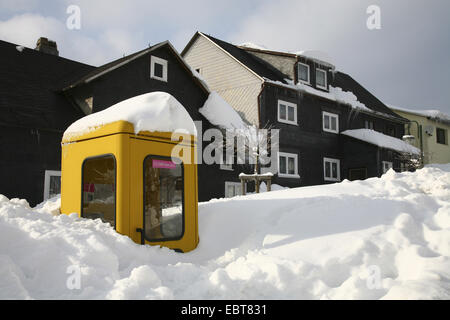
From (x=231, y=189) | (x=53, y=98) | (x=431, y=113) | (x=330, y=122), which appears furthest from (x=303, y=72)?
(x=431, y=113)

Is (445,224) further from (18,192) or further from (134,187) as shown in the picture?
(18,192)

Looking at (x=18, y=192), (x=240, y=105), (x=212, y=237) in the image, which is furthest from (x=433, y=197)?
(x=240, y=105)

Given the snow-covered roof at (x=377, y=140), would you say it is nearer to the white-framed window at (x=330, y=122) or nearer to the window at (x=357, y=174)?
the white-framed window at (x=330, y=122)

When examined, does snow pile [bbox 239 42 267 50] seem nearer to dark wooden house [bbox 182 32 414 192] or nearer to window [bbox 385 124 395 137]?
dark wooden house [bbox 182 32 414 192]

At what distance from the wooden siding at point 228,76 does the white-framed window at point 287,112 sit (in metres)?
1.48

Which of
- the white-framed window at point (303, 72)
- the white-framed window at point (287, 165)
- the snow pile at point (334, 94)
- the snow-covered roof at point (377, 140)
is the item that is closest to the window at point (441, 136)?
the snow-covered roof at point (377, 140)

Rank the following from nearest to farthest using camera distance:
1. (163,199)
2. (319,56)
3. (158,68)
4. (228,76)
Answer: (163,199) → (158,68) → (228,76) → (319,56)

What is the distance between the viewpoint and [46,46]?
1733 centimetres

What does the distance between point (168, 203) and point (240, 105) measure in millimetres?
15006

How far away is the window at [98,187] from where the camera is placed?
18.0 ft

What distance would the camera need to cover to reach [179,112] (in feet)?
18.1

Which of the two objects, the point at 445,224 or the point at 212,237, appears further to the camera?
the point at 212,237

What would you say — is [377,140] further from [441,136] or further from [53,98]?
[53,98]

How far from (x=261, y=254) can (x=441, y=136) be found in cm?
3462
